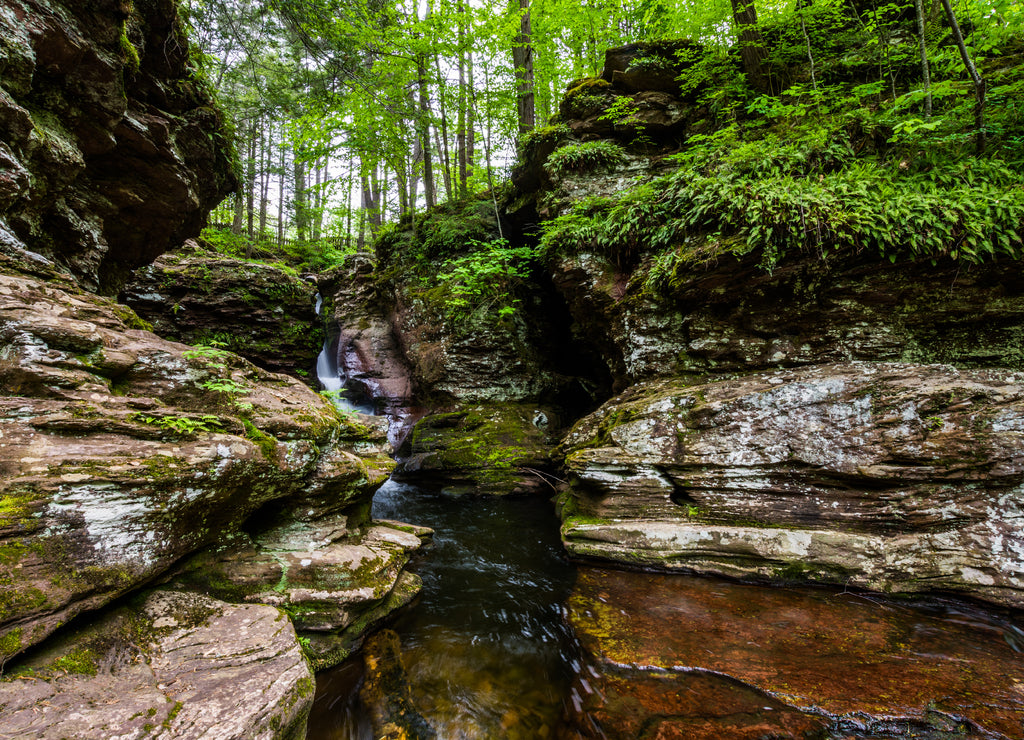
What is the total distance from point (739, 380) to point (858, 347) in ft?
6.15

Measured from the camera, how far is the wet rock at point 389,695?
371cm

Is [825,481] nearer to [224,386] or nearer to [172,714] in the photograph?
[172,714]

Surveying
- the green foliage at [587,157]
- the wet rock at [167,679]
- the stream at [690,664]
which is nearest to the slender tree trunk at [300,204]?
the green foliage at [587,157]

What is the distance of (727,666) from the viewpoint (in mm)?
3994

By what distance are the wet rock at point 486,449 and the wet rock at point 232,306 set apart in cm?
580

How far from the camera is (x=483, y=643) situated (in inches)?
195

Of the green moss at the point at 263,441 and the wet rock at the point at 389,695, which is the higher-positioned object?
the green moss at the point at 263,441

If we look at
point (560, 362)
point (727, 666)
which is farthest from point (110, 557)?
point (560, 362)

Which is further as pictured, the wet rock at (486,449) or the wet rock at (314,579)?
the wet rock at (486,449)

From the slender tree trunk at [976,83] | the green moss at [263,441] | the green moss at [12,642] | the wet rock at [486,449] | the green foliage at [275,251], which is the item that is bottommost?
the wet rock at [486,449]

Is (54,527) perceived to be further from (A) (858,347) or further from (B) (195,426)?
(A) (858,347)

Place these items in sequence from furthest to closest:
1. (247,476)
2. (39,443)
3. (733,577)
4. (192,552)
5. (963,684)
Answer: (733,577) → (247,476) → (192,552) → (963,684) → (39,443)

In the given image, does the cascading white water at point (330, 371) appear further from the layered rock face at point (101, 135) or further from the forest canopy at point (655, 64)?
the layered rock face at point (101, 135)

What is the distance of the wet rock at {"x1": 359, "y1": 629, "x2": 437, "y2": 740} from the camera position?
12.2 feet
